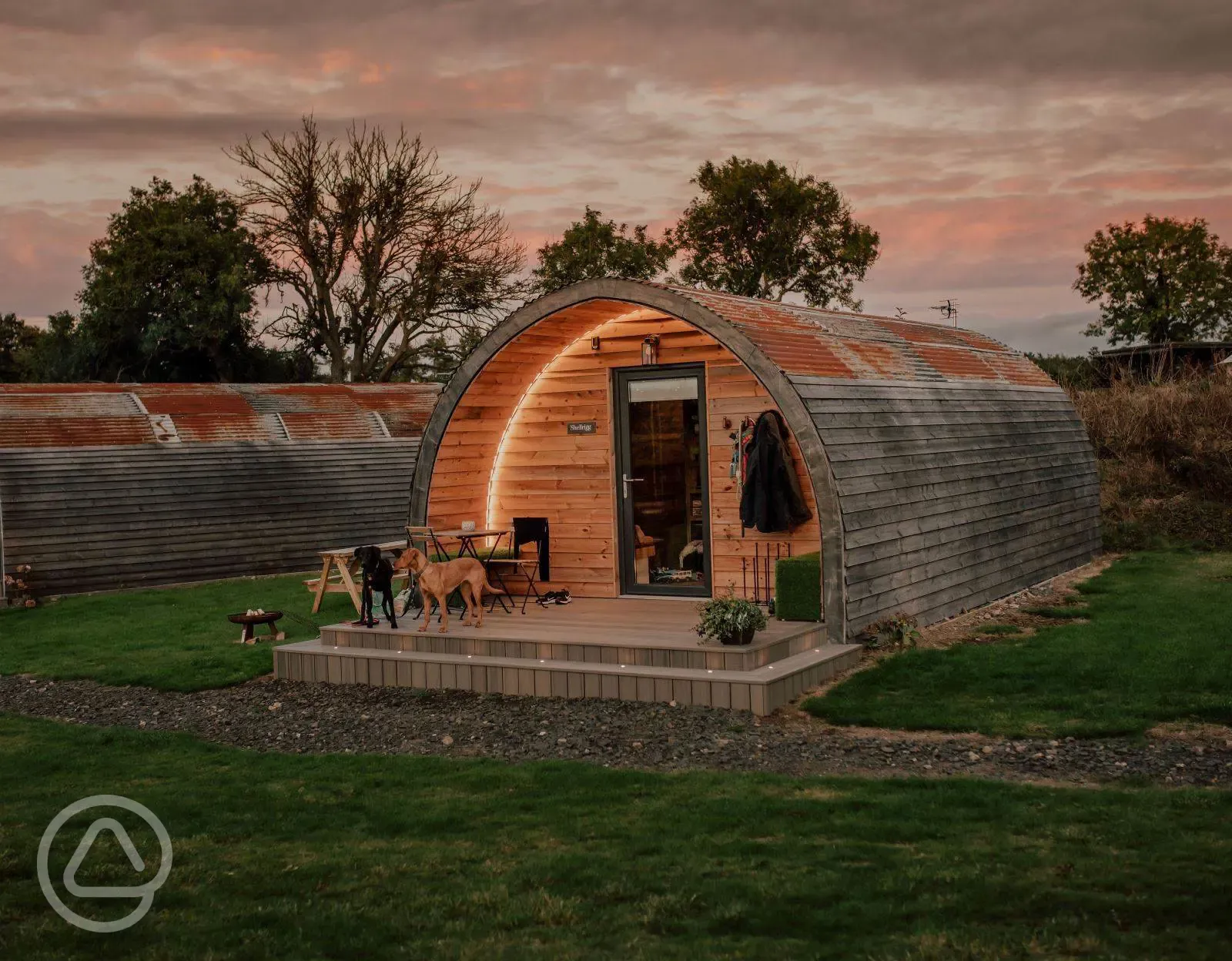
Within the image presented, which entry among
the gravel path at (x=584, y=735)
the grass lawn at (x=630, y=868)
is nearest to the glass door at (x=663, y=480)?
the gravel path at (x=584, y=735)

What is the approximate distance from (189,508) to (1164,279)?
41561 millimetres

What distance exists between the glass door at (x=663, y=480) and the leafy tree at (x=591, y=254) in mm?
27239

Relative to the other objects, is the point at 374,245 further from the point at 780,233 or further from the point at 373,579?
the point at 373,579

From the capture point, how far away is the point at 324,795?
6.87m

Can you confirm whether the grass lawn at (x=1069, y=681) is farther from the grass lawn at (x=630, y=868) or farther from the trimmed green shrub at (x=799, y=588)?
the grass lawn at (x=630, y=868)

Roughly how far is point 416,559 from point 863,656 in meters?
3.99

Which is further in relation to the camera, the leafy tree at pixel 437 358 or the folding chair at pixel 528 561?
the leafy tree at pixel 437 358

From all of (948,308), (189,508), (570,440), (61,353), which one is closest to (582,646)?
(570,440)

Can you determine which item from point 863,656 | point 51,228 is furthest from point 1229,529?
point 51,228

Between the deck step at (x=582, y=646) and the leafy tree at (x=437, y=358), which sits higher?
the leafy tree at (x=437, y=358)

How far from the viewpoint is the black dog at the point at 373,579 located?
10.8m

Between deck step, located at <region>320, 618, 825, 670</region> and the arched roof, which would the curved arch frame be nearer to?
the arched roof

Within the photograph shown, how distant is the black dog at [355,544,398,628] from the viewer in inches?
Answer: 424

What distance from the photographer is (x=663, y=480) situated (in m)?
A: 12.5
